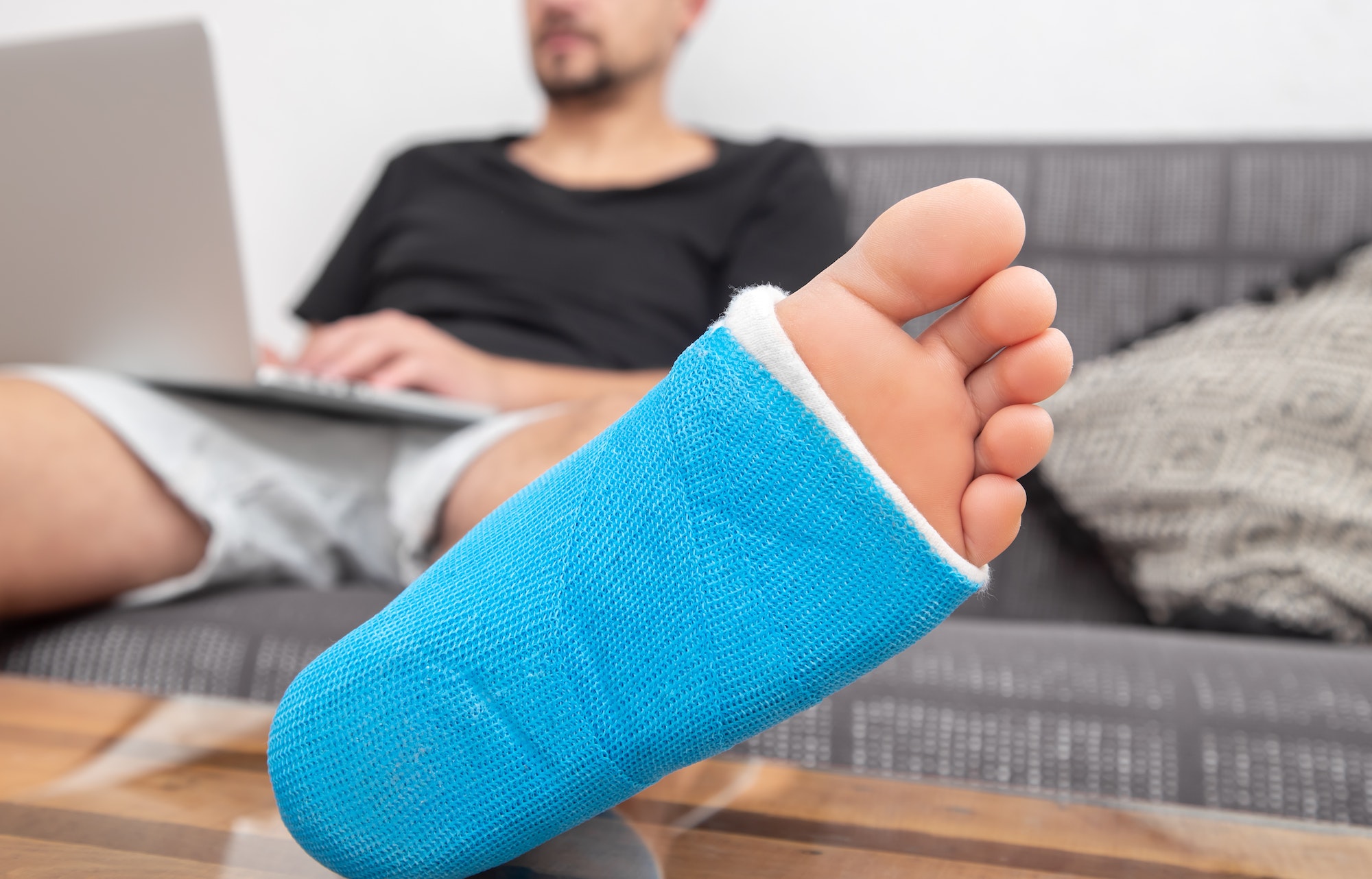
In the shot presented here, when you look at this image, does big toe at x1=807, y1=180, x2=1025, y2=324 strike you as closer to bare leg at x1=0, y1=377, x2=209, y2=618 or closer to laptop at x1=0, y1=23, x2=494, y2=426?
laptop at x1=0, y1=23, x2=494, y2=426

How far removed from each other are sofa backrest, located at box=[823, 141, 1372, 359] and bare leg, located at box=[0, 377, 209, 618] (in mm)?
790

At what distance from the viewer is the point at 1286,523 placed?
77 centimetres

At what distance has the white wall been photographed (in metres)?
1.30

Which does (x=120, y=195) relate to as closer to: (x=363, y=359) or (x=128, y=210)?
(x=128, y=210)

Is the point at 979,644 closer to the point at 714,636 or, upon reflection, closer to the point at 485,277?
the point at 714,636

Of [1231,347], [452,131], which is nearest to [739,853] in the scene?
[1231,347]

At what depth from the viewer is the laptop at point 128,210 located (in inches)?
27.1

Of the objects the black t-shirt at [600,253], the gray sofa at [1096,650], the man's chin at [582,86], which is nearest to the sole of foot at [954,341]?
the gray sofa at [1096,650]

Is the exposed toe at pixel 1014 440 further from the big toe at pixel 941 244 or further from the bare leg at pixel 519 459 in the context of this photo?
the bare leg at pixel 519 459

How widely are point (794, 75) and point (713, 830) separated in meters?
1.29

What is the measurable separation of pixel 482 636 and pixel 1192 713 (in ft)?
1.41

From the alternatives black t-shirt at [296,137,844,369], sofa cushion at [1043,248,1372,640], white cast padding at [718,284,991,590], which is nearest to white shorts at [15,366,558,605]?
black t-shirt at [296,137,844,369]

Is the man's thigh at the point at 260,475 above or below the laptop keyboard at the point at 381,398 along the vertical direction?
below

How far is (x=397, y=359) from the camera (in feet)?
2.75
